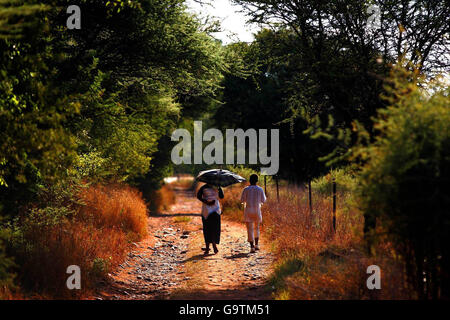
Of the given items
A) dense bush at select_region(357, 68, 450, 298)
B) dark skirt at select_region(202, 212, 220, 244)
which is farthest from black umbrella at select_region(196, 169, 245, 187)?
dense bush at select_region(357, 68, 450, 298)

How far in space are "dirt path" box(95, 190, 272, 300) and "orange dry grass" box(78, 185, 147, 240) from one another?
67cm

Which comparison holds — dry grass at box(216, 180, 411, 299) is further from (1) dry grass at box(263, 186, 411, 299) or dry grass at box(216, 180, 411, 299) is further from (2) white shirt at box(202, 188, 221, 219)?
(2) white shirt at box(202, 188, 221, 219)

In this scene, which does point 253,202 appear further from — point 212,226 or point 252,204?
point 212,226

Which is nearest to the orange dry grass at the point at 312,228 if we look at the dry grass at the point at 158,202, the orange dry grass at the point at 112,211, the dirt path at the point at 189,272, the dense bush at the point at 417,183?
the dirt path at the point at 189,272

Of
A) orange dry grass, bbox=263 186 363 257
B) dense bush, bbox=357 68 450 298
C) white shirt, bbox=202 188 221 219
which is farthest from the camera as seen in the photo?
white shirt, bbox=202 188 221 219

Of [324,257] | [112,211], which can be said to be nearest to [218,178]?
[112,211]

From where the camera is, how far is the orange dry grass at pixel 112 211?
12.6 metres

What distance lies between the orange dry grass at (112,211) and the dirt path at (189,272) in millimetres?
672

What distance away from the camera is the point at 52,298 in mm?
Answer: 6980

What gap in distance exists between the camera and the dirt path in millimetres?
8180

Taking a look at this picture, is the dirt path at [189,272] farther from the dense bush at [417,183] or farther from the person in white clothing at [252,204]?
the dense bush at [417,183]

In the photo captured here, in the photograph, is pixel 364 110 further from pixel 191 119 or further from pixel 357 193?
pixel 191 119

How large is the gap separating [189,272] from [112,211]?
14.4 ft
